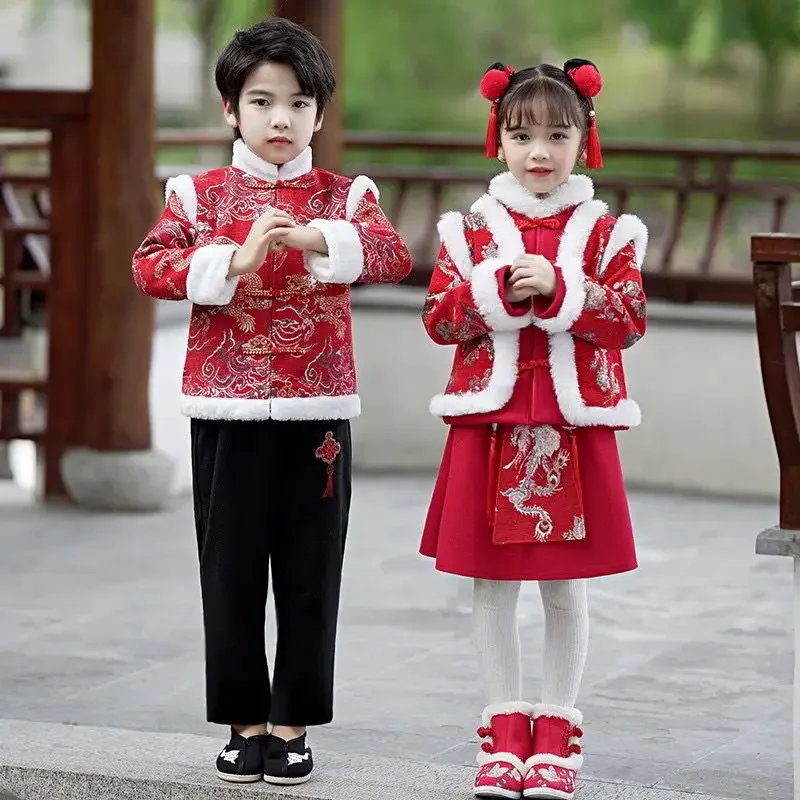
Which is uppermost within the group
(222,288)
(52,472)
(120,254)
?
(222,288)

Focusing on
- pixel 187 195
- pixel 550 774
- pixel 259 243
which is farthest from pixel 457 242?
pixel 550 774

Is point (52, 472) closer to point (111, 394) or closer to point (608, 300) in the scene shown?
point (111, 394)

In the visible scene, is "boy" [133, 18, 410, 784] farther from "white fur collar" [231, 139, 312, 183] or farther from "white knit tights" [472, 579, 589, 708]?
"white knit tights" [472, 579, 589, 708]

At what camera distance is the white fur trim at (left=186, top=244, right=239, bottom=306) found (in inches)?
123

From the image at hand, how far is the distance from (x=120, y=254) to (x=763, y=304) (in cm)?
398

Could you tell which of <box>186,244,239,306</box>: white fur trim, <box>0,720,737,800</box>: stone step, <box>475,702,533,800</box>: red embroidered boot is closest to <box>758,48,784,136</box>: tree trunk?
<box>0,720,737,800</box>: stone step

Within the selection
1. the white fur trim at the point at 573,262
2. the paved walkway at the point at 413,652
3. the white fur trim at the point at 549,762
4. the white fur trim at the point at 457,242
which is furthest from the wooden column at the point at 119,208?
the white fur trim at the point at 549,762

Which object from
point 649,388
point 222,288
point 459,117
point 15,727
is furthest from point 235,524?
point 459,117

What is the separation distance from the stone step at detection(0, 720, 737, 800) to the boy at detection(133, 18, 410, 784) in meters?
0.06

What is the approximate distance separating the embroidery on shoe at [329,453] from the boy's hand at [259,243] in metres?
0.35

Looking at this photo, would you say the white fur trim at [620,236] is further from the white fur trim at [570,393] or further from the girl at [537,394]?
the white fur trim at [570,393]

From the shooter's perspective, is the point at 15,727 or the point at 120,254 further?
the point at 120,254

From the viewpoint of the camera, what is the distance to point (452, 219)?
10.6 feet

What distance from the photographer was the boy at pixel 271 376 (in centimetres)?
319
